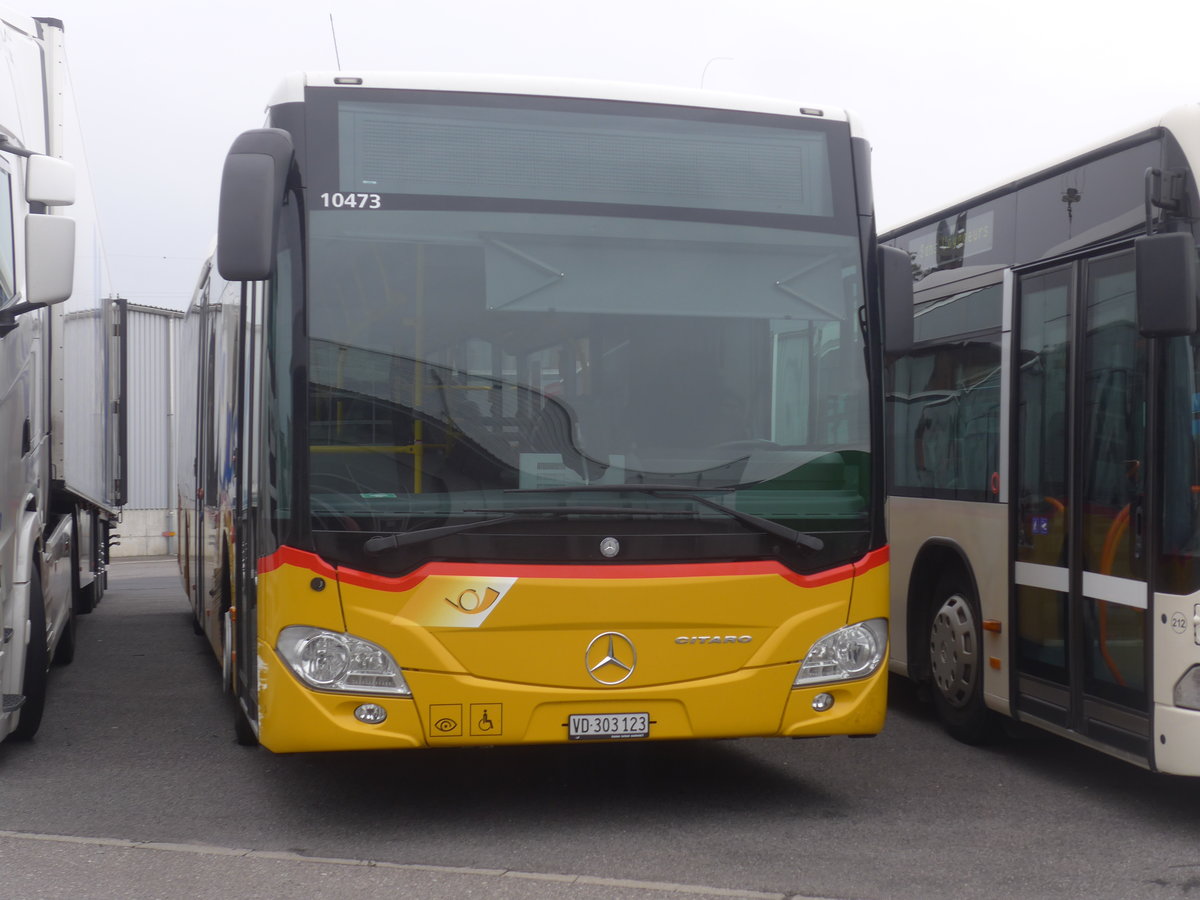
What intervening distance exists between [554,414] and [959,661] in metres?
3.26

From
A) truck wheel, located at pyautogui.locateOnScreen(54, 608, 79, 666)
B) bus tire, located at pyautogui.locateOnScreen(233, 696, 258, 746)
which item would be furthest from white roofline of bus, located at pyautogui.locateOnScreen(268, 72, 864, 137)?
truck wheel, located at pyautogui.locateOnScreen(54, 608, 79, 666)

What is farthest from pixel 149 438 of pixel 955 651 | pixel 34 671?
pixel 955 651

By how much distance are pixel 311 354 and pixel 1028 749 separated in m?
4.56

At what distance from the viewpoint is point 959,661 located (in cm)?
803

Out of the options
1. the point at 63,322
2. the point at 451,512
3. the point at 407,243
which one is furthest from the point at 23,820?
the point at 63,322

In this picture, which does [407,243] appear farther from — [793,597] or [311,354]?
[793,597]

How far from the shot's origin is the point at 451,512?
5.81m

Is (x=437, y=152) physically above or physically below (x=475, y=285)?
above

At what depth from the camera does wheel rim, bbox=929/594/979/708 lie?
312 inches

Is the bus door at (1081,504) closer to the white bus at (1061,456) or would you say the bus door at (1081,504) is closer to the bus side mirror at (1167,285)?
the white bus at (1061,456)

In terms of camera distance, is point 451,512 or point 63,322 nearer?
point 451,512

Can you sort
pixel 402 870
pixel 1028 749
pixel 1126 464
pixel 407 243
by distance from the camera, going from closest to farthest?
pixel 402 870, pixel 407 243, pixel 1126 464, pixel 1028 749

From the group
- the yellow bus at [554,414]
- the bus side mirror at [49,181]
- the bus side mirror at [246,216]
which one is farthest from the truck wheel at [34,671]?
the bus side mirror at [246,216]

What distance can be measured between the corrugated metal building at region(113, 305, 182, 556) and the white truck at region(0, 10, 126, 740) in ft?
58.5
